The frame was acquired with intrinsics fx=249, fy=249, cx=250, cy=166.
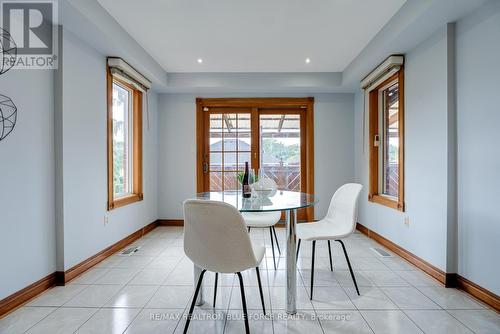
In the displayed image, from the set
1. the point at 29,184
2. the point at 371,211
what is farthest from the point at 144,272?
the point at 371,211

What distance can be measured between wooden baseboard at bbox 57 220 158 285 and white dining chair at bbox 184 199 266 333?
5.22 feet

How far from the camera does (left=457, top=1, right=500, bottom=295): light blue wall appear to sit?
72.4 inches

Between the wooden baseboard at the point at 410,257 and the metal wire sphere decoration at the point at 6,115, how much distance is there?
3.70 metres

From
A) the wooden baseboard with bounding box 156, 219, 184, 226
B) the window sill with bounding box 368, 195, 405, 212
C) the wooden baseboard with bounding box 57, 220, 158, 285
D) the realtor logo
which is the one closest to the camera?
the realtor logo

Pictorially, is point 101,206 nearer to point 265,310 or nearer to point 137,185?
point 137,185

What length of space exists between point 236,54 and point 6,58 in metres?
2.25

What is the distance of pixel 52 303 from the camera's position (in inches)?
75.8

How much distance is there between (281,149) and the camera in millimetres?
4434

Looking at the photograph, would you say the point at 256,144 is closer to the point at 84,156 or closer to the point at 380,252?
the point at 380,252

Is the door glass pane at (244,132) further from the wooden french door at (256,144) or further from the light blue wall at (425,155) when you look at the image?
the light blue wall at (425,155)

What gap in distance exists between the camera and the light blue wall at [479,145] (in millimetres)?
1840

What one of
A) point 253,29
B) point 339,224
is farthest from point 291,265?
point 253,29

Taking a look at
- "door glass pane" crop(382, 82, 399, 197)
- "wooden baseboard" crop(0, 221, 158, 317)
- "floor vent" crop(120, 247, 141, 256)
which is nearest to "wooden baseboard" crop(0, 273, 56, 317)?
"wooden baseboard" crop(0, 221, 158, 317)

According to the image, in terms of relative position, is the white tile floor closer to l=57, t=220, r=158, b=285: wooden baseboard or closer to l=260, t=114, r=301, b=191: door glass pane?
l=57, t=220, r=158, b=285: wooden baseboard
